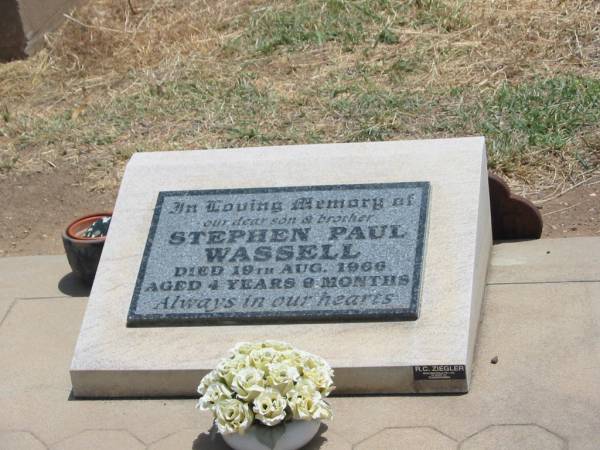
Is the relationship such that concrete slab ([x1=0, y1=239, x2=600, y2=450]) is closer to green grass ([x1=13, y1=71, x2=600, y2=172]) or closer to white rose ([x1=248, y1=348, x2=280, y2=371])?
white rose ([x1=248, y1=348, x2=280, y2=371])

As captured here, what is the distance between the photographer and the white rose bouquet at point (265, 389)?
3730mm

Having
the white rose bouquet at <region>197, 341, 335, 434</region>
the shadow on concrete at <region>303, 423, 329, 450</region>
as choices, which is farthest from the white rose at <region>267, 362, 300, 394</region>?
the shadow on concrete at <region>303, 423, 329, 450</region>

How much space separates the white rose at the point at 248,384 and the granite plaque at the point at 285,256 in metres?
0.77

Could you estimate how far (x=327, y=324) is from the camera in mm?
4477

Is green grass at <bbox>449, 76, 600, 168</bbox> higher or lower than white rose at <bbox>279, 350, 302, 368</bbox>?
lower

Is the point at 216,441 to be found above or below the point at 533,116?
above

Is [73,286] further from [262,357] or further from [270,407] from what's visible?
[270,407]

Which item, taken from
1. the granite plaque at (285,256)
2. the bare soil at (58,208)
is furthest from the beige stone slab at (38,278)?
the granite plaque at (285,256)

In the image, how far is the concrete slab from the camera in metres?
4.01

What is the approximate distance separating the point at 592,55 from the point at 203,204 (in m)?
3.87

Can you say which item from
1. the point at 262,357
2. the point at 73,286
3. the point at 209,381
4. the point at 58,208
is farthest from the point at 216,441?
the point at 58,208

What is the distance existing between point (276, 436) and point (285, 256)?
1123mm

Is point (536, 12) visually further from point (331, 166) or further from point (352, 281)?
point (352, 281)

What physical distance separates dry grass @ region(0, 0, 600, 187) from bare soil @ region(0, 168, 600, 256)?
151 millimetres
